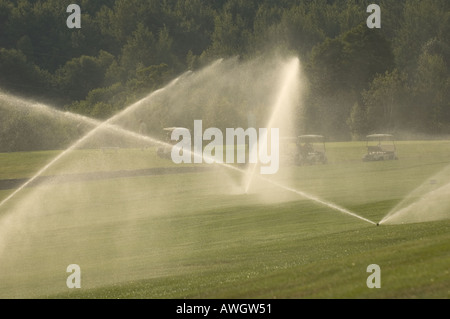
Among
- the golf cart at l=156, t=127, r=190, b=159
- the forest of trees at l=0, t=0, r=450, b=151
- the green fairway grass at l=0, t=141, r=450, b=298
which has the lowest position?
the green fairway grass at l=0, t=141, r=450, b=298

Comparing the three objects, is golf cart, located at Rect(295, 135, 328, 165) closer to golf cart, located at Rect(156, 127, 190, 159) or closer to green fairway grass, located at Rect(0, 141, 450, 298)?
green fairway grass, located at Rect(0, 141, 450, 298)

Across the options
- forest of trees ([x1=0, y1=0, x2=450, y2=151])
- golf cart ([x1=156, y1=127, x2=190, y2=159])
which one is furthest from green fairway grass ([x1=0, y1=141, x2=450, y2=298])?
forest of trees ([x1=0, y1=0, x2=450, y2=151])

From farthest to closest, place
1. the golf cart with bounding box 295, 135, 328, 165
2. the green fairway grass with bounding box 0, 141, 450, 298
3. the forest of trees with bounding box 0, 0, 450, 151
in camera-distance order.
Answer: the forest of trees with bounding box 0, 0, 450, 151 < the golf cart with bounding box 295, 135, 328, 165 < the green fairway grass with bounding box 0, 141, 450, 298

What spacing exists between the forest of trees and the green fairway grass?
57.7m

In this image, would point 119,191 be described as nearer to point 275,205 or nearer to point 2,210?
point 2,210

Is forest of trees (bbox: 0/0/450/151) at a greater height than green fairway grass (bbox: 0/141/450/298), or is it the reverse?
forest of trees (bbox: 0/0/450/151)

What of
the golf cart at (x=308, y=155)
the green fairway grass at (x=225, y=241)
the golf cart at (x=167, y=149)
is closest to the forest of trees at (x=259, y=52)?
the golf cart at (x=167, y=149)

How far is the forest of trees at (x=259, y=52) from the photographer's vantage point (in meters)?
121

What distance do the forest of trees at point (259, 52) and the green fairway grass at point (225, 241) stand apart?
57.7m

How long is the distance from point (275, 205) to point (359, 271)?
21588 millimetres

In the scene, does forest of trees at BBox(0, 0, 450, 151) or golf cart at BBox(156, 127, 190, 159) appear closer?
golf cart at BBox(156, 127, 190, 159)

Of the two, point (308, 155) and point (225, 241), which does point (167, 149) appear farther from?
point (225, 241)

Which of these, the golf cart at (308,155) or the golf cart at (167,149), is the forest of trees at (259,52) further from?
the golf cart at (308,155)

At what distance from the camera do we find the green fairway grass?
50.9ft
